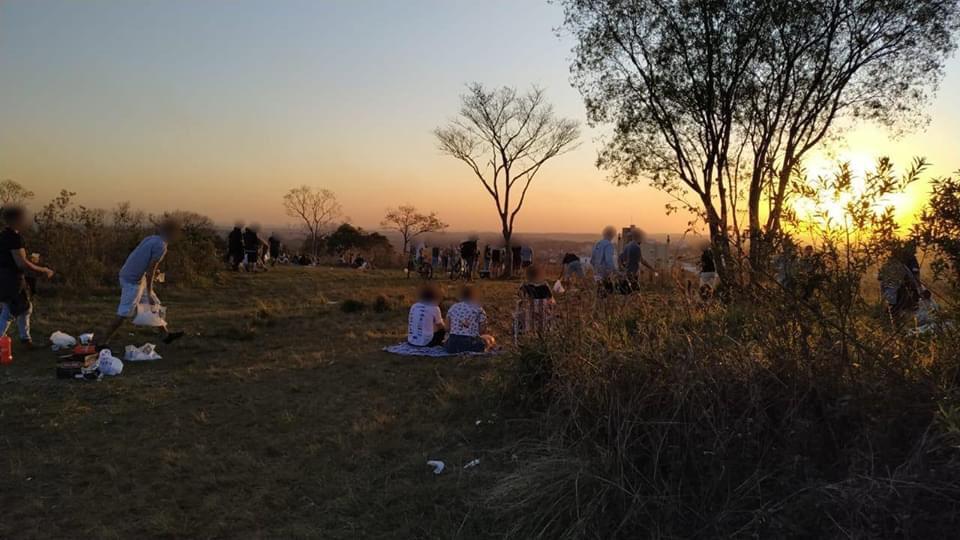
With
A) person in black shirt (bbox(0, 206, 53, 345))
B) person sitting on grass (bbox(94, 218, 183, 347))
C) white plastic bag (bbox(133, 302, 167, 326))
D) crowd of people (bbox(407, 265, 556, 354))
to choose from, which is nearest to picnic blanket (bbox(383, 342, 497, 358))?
crowd of people (bbox(407, 265, 556, 354))

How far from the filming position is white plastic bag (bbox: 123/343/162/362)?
25.5 ft

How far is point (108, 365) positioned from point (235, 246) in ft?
47.9

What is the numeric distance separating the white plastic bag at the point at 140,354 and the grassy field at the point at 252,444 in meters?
0.19

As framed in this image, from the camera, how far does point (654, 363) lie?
3836 mm

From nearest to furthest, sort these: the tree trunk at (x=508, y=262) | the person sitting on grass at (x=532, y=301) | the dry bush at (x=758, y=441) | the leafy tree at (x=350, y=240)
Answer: the dry bush at (x=758, y=441) → the person sitting on grass at (x=532, y=301) → the tree trunk at (x=508, y=262) → the leafy tree at (x=350, y=240)

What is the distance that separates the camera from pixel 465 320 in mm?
8484

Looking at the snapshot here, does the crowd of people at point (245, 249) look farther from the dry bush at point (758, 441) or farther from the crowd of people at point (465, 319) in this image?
the dry bush at point (758, 441)

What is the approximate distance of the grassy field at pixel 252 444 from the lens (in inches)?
144

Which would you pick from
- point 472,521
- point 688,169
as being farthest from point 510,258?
point 472,521

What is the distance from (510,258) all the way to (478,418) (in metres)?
23.1

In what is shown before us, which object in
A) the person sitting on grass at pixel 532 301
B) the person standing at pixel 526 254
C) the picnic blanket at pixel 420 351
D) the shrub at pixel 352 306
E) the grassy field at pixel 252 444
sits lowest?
the grassy field at pixel 252 444

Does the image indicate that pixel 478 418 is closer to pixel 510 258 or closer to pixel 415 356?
pixel 415 356

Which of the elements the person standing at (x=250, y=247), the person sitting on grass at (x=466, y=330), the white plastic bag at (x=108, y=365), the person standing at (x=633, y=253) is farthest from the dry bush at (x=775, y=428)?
the person standing at (x=250, y=247)

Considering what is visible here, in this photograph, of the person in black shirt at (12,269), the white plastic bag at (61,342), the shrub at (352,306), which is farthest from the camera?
the shrub at (352,306)
